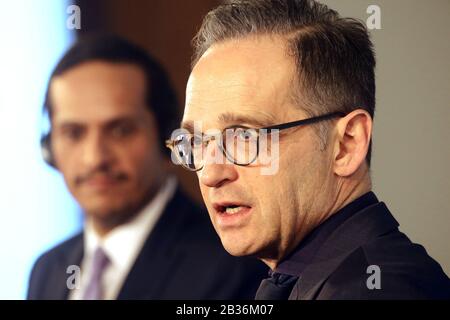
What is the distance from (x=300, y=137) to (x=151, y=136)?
915mm

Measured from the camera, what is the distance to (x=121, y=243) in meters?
1.99

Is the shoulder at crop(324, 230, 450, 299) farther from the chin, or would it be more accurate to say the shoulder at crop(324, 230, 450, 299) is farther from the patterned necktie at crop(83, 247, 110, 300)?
the patterned necktie at crop(83, 247, 110, 300)

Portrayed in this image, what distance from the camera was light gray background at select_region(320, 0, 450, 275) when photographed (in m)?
1.63

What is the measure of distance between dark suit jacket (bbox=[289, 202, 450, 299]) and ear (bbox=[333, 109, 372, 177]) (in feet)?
0.27

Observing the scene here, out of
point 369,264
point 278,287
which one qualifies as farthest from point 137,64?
point 369,264

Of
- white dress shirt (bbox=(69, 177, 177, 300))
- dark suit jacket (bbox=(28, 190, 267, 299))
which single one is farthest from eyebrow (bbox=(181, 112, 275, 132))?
white dress shirt (bbox=(69, 177, 177, 300))

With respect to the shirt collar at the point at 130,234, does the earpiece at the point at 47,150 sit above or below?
above

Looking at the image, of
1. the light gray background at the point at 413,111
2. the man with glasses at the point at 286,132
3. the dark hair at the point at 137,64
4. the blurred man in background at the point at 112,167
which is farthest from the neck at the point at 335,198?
the dark hair at the point at 137,64

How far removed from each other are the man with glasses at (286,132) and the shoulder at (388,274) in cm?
6

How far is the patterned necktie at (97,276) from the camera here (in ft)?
6.26

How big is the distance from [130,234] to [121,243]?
3cm

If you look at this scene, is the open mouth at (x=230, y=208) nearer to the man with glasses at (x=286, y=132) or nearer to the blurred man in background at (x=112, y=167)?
the man with glasses at (x=286, y=132)

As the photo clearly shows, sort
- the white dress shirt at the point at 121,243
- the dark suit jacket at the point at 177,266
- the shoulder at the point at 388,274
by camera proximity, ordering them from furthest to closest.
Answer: the white dress shirt at the point at 121,243 < the dark suit jacket at the point at 177,266 < the shoulder at the point at 388,274

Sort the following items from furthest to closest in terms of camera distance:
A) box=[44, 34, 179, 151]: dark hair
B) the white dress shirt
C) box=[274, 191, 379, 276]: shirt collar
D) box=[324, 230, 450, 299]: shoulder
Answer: box=[44, 34, 179, 151]: dark hair
the white dress shirt
box=[274, 191, 379, 276]: shirt collar
box=[324, 230, 450, 299]: shoulder
